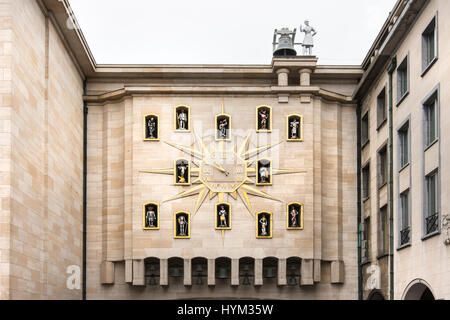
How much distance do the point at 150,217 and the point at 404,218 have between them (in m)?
12.1

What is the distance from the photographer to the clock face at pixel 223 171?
1372 inches

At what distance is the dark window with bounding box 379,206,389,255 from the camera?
1226 inches

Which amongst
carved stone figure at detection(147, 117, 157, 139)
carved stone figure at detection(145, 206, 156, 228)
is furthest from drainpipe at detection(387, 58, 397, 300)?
carved stone figure at detection(147, 117, 157, 139)

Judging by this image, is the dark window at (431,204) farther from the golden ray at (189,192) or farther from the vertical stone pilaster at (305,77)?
the golden ray at (189,192)

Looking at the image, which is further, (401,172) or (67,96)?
(67,96)

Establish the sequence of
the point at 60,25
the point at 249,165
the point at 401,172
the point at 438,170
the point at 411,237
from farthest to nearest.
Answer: the point at 249,165 < the point at 60,25 < the point at 401,172 < the point at 411,237 < the point at 438,170

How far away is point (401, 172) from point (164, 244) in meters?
11.7

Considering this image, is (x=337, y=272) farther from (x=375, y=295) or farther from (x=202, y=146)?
(x=202, y=146)

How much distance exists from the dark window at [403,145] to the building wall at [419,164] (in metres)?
0.17

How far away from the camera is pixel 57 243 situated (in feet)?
98.2

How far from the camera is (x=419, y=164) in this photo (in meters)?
25.5
